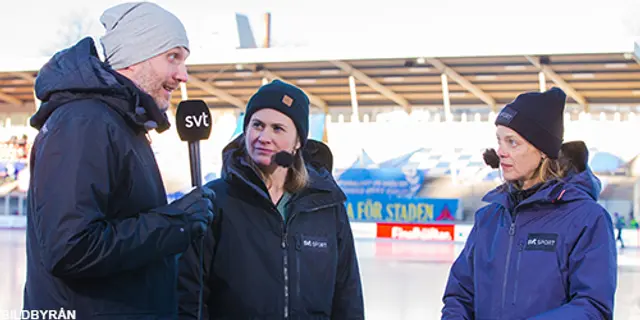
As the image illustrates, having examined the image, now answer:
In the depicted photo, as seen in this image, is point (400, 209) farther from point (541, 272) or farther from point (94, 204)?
point (94, 204)

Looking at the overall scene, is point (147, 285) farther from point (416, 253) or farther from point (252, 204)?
point (416, 253)

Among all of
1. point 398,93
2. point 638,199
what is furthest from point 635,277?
point 398,93

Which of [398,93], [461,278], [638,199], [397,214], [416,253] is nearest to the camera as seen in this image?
[461,278]

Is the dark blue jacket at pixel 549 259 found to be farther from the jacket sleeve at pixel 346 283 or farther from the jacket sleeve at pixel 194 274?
the jacket sleeve at pixel 194 274

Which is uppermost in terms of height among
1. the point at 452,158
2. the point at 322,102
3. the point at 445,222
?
the point at 322,102

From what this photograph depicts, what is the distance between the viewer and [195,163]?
240 centimetres

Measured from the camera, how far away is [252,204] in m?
2.81

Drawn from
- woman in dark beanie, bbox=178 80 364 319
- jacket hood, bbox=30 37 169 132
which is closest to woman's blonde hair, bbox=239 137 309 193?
woman in dark beanie, bbox=178 80 364 319

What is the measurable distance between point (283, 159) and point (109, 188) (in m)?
0.86

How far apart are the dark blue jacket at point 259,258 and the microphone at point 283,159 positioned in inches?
3.6

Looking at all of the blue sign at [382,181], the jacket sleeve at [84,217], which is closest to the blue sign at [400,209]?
the blue sign at [382,181]

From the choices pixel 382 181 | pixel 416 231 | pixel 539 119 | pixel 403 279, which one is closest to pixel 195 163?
pixel 539 119

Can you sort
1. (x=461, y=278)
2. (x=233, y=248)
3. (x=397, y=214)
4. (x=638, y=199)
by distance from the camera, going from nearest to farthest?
(x=233, y=248)
(x=461, y=278)
(x=638, y=199)
(x=397, y=214)

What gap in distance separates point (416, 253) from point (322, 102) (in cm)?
1226
